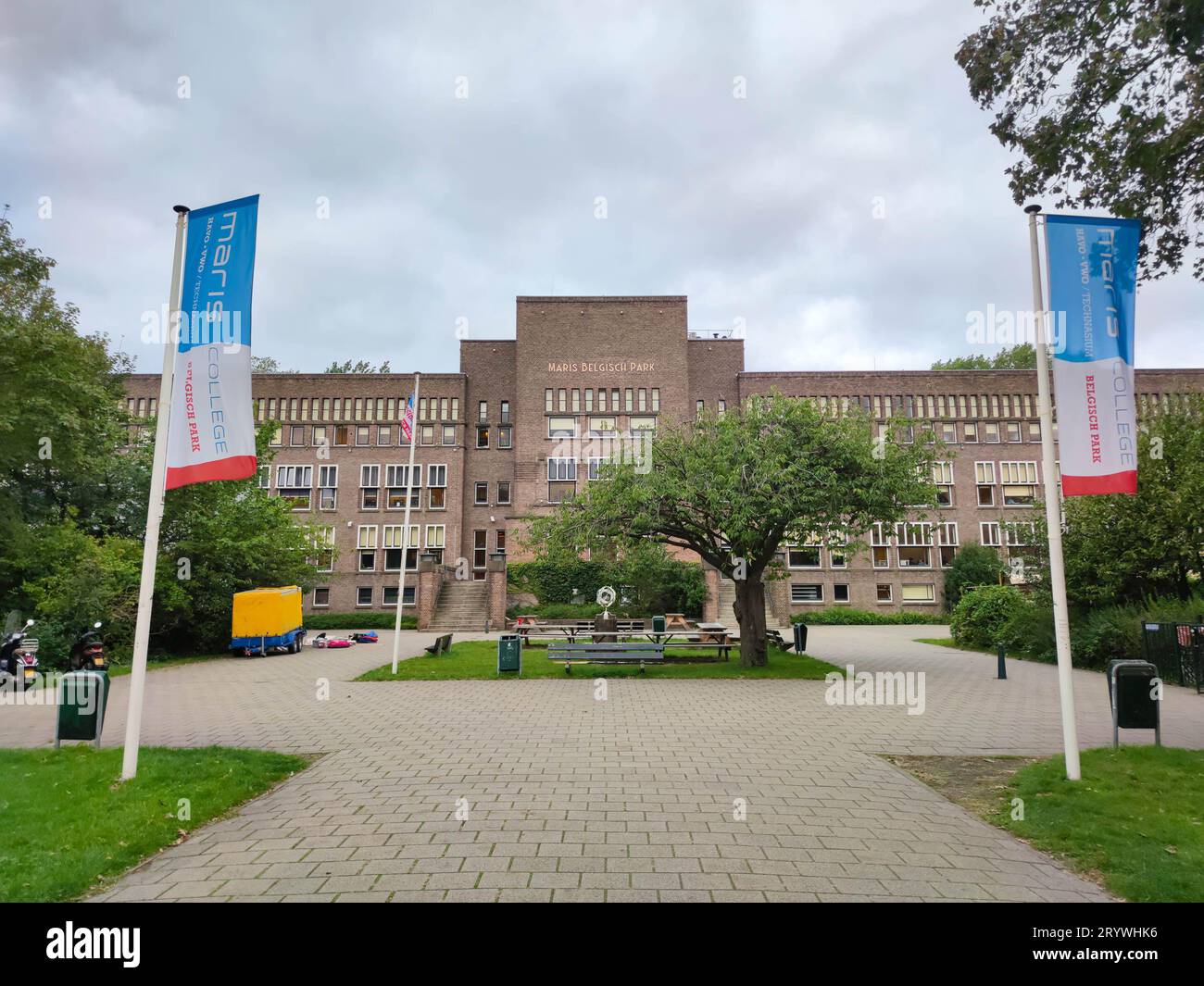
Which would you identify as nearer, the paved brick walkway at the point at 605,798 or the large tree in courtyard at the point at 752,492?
the paved brick walkway at the point at 605,798

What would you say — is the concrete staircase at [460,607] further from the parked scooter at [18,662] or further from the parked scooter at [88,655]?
the parked scooter at [88,655]

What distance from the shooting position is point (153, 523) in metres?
7.75

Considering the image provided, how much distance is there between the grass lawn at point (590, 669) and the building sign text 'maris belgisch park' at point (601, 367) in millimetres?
30742

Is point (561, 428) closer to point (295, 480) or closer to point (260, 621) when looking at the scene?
point (295, 480)

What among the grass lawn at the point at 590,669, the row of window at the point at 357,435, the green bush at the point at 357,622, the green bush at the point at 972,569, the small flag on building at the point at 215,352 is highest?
the row of window at the point at 357,435

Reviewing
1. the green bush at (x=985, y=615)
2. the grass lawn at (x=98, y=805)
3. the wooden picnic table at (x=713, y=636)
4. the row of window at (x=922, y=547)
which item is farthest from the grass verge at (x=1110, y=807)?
the row of window at (x=922, y=547)

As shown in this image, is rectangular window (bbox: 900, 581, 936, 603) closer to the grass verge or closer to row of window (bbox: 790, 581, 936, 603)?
row of window (bbox: 790, 581, 936, 603)

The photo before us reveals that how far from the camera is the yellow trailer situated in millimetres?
25062

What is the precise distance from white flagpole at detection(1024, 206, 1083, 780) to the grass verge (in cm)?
50

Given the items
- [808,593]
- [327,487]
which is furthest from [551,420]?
[808,593]

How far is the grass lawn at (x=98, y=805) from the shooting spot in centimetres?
504

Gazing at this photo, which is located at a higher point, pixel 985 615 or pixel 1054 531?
pixel 1054 531

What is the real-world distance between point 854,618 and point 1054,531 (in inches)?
1453
